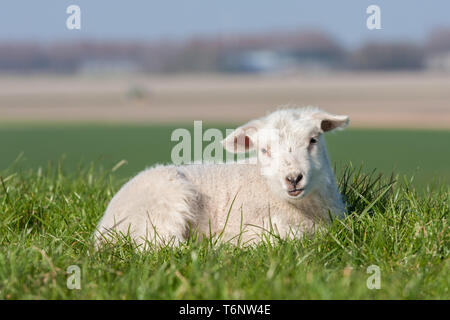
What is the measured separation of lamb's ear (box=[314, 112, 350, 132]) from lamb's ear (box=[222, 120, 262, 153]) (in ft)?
1.67

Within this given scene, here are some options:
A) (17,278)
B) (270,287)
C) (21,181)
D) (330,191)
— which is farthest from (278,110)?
(21,181)

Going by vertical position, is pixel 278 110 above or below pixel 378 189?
above

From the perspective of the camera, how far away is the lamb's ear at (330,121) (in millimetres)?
5574

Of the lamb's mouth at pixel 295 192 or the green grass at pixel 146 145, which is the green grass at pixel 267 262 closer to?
the lamb's mouth at pixel 295 192

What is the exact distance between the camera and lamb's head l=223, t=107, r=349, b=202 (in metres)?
5.15

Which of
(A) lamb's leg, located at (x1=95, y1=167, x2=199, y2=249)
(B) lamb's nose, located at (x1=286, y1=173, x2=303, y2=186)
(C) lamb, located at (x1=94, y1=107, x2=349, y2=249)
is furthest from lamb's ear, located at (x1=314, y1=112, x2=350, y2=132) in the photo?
(A) lamb's leg, located at (x1=95, y1=167, x2=199, y2=249)

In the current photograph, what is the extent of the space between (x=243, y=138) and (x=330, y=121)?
0.75 meters

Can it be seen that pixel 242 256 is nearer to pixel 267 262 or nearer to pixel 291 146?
pixel 267 262

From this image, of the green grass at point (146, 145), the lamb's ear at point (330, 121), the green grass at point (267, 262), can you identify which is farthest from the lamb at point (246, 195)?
the green grass at point (146, 145)

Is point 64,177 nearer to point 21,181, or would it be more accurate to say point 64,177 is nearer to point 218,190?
point 21,181

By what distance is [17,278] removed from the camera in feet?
14.6

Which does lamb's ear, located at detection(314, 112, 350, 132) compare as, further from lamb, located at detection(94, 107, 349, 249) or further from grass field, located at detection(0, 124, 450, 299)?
grass field, located at detection(0, 124, 450, 299)
